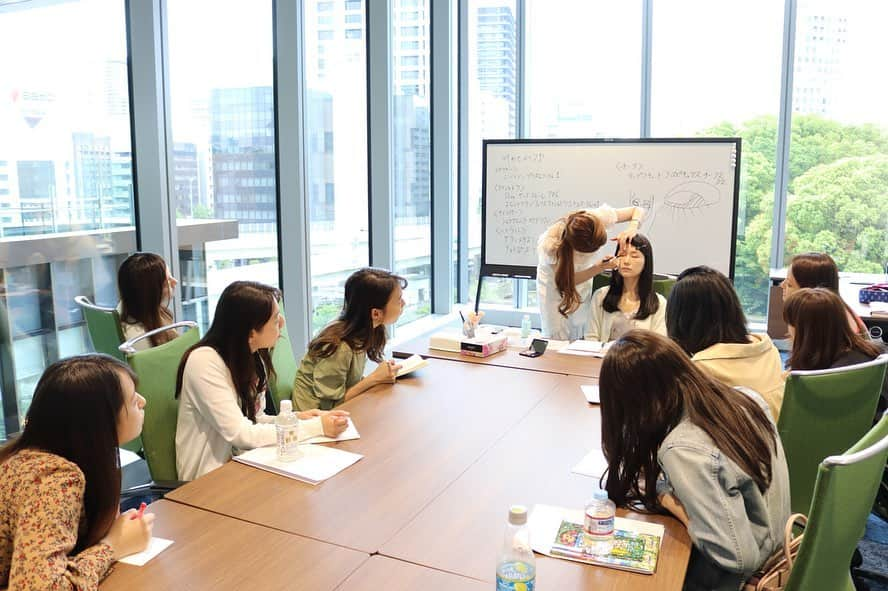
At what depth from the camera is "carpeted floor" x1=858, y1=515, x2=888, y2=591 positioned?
8.45ft

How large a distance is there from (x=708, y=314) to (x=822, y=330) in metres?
0.47

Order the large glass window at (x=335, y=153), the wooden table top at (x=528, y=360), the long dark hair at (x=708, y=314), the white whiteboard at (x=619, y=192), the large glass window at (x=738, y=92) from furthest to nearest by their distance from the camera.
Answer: the large glass window at (x=738, y=92)
the white whiteboard at (x=619, y=192)
the large glass window at (x=335, y=153)
the wooden table top at (x=528, y=360)
the long dark hair at (x=708, y=314)

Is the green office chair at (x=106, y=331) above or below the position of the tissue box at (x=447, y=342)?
above

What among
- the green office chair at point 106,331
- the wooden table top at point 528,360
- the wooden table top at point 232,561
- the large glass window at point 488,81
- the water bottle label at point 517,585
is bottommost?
the wooden table top at point 232,561

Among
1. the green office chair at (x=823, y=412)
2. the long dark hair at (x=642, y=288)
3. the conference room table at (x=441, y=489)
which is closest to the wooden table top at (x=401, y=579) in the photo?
the conference room table at (x=441, y=489)

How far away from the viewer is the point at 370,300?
9.46ft

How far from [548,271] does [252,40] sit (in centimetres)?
214

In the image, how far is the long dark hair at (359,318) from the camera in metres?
2.87

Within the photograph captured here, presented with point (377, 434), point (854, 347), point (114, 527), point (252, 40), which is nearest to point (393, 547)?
point (114, 527)

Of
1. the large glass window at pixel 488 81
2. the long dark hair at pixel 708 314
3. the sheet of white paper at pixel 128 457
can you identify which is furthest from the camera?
the large glass window at pixel 488 81

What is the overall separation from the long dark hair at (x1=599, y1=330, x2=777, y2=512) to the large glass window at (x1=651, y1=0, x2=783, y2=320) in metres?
4.93

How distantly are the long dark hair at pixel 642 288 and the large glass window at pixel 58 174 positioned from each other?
2390 millimetres

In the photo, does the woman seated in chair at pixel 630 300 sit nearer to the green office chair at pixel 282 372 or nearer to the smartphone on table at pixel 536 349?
the smartphone on table at pixel 536 349

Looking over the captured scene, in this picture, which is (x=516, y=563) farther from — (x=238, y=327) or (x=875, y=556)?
(x=875, y=556)
